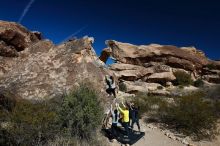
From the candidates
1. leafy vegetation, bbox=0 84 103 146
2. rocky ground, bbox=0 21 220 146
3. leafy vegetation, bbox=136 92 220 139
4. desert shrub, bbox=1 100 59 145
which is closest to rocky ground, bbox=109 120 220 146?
rocky ground, bbox=0 21 220 146

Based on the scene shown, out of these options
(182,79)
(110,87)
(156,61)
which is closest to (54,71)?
(110,87)

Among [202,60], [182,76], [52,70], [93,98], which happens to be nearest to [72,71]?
[52,70]

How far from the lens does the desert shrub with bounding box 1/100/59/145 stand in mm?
6938

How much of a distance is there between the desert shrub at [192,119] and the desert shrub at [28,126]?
5.93 meters

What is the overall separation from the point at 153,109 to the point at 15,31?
26.8ft

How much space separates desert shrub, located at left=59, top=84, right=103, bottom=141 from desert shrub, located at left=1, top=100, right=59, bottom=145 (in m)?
0.49

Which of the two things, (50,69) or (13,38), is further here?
(13,38)

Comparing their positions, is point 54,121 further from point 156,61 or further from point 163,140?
point 156,61

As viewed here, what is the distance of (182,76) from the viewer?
109 ft

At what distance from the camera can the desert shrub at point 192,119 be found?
36.9 feet

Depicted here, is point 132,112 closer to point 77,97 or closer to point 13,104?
point 77,97

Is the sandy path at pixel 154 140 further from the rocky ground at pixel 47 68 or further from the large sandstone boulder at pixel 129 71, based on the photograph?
the large sandstone boulder at pixel 129 71

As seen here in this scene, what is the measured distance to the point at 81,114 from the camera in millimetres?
8391

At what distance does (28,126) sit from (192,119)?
7162 millimetres
